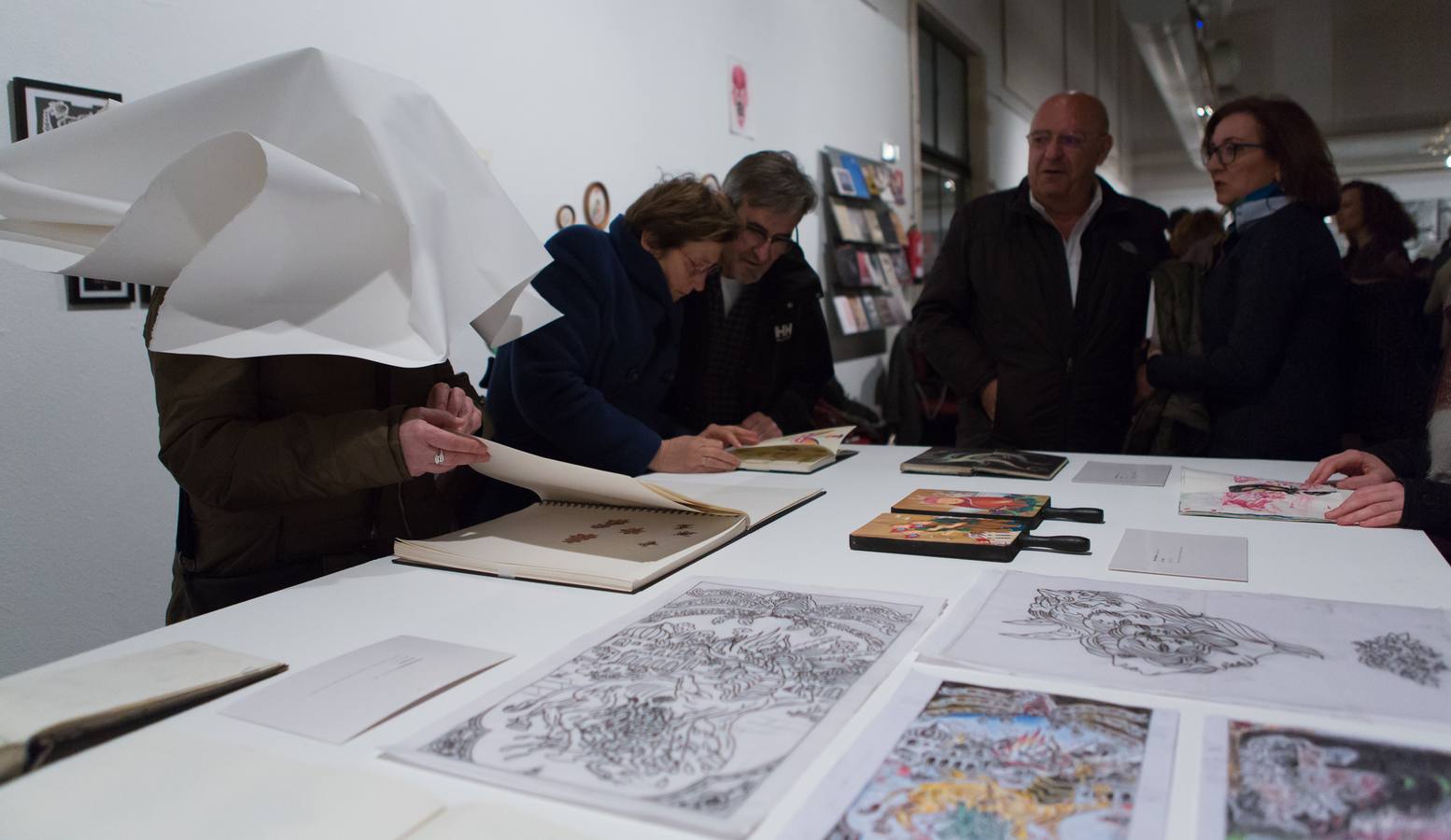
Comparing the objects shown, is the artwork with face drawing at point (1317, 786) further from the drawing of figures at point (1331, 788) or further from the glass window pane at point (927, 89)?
the glass window pane at point (927, 89)

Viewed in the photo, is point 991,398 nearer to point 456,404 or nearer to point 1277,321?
point 1277,321

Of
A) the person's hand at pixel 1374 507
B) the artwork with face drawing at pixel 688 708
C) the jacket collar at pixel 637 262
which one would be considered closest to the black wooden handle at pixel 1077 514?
the person's hand at pixel 1374 507

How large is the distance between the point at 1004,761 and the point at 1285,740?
20cm

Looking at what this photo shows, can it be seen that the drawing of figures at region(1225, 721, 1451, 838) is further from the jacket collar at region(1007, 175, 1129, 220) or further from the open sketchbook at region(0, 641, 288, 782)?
the jacket collar at region(1007, 175, 1129, 220)

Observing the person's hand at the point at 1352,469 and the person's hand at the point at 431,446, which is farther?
the person's hand at the point at 1352,469

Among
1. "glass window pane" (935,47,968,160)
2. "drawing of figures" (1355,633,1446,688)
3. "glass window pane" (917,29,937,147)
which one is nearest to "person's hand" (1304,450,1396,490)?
"drawing of figures" (1355,633,1446,688)

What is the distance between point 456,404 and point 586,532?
0.28 meters

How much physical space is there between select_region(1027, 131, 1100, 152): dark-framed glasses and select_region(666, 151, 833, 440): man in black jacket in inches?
27.2

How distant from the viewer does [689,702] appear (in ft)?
2.48

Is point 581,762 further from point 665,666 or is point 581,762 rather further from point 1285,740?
point 1285,740

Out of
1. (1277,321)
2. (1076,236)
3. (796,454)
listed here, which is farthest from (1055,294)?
(796,454)

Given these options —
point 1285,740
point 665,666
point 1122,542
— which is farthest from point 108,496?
point 1285,740

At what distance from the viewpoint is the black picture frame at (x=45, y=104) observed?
1.67 m

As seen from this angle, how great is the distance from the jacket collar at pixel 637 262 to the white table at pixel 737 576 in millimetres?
742
